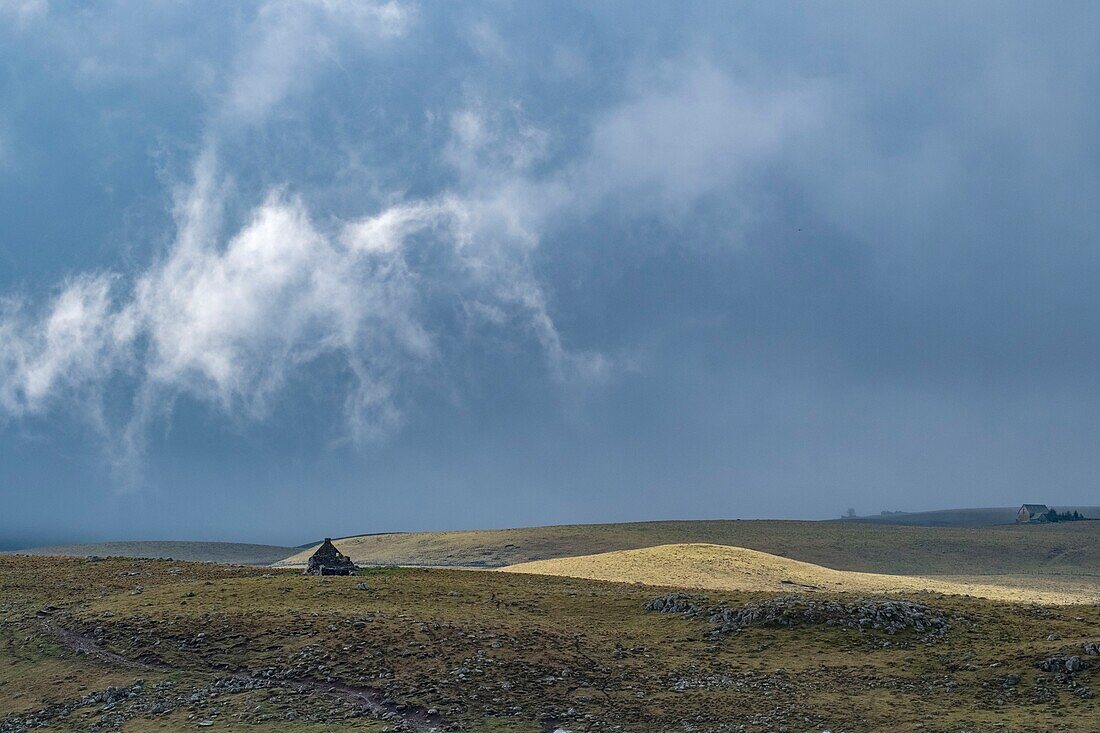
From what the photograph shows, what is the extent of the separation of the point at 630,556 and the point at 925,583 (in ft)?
91.0

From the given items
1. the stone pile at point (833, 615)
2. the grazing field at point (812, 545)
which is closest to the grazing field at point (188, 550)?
the grazing field at point (812, 545)

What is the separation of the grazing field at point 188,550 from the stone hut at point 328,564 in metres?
113

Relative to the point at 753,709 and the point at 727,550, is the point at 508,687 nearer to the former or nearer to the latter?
Answer: the point at 753,709

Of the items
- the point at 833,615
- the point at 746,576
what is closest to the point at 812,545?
the point at 746,576

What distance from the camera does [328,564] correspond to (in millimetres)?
47156

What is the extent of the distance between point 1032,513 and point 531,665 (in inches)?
7357

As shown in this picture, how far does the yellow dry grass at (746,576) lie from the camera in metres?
61.4

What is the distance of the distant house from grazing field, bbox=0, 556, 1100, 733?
16454 centimetres

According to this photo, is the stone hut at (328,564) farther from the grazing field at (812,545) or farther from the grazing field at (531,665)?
the grazing field at (812,545)

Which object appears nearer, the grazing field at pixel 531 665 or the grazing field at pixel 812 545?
the grazing field at pixel 531 665

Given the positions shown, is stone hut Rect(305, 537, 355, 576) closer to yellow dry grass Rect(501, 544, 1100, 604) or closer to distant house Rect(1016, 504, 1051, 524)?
yellow dry grass Rect(501, 544, 1100, 604)

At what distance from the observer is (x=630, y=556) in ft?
235

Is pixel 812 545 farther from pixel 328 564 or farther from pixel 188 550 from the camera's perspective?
pixel 188 550

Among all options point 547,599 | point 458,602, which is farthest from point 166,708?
point 547,599
